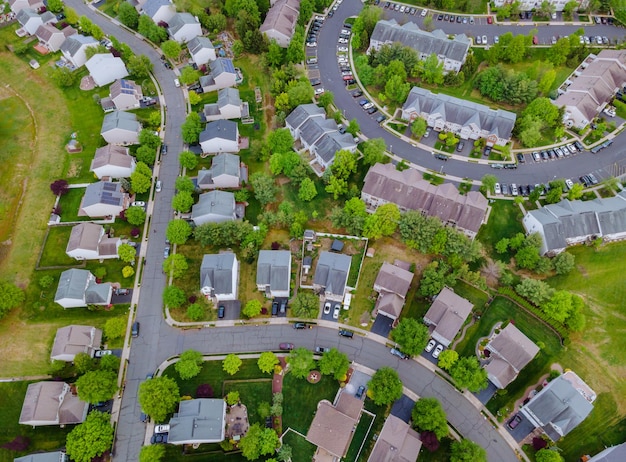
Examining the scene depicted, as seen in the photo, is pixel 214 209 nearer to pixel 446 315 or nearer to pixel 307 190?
pixel 307 190

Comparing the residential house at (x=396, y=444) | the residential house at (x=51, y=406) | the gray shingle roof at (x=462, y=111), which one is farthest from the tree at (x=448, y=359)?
the residential house at (x=51, y=406)

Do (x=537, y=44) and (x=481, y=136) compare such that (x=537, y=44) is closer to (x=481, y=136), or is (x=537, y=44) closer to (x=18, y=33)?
(x=481, y=136)

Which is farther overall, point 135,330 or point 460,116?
point 460,116

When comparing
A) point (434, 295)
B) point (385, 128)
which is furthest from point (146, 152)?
point (434, 295)

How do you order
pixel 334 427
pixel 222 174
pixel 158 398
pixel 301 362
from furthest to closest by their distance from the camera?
pixel 222 174 < pixel 301 362 < pixel 158 398 < pixel 334 427

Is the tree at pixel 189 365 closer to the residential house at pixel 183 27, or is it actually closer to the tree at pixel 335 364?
the tree at pixel 335 364

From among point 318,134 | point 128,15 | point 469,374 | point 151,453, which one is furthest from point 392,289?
point 128,15
